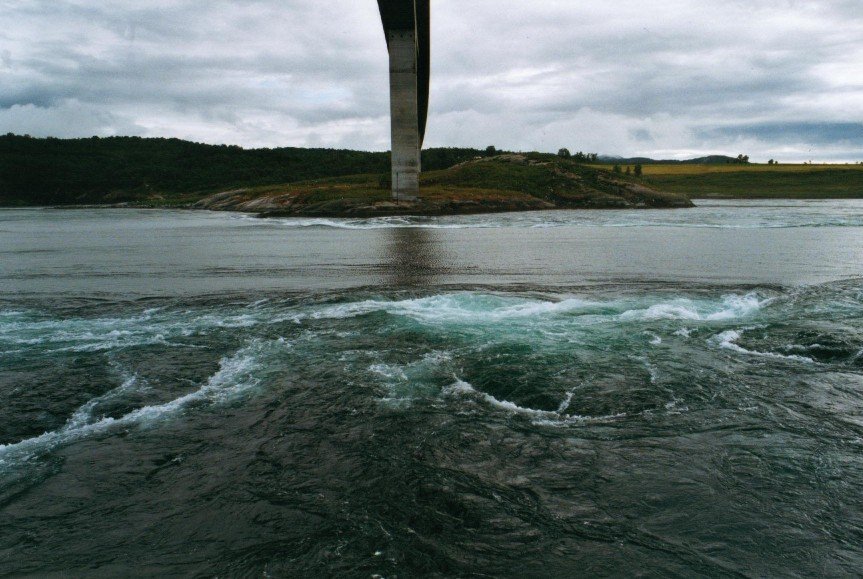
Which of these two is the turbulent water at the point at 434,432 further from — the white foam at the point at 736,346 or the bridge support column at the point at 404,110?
the bridge support column at the point at 404,110

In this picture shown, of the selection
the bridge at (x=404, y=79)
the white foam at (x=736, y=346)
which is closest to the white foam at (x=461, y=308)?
the white foam at (x=736, y=346)

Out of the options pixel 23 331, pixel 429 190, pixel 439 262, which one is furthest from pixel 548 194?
pixel 23 331

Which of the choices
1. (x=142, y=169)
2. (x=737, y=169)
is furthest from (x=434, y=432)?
(x=737, y=169)

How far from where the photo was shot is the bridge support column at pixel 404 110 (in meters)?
62.3

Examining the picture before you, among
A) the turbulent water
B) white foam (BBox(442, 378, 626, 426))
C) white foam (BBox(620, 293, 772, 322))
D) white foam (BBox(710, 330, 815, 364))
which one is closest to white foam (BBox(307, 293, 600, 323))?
the turbulent water

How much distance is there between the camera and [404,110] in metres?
65.9

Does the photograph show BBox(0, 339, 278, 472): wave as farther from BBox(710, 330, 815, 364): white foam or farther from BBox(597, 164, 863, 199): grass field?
BBox(597, 164, 863, 199): grass field

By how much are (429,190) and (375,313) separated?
67663 millimetres

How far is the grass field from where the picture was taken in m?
131

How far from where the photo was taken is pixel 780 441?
7.90 meters

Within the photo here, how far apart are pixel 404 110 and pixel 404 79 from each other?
11.2 feet

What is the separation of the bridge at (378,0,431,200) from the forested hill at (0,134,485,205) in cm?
8132

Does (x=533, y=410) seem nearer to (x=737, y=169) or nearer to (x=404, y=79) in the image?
(x=404, y=79)

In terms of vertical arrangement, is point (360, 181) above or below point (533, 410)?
above
